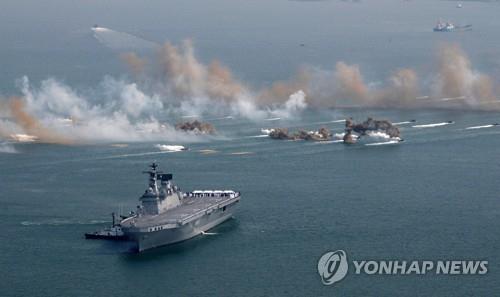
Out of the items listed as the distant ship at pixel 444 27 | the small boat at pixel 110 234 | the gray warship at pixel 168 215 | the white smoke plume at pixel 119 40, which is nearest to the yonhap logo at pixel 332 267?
the gray warship at pixel 168 215

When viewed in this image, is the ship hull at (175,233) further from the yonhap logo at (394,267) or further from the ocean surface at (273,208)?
the yonhap logo at (394,267)

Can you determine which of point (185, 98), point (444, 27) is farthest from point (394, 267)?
point (444, 27)

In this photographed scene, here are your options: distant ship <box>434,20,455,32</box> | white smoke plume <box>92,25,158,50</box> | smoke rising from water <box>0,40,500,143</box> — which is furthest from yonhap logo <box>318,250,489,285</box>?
distant ship <box>434,20,455,32</box>

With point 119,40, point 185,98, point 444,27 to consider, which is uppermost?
point 444,27

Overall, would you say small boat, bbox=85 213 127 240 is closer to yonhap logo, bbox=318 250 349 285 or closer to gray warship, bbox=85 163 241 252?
gray warship, bbox=85 163 241 252

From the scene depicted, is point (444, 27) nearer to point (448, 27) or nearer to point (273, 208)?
point (448, 27)

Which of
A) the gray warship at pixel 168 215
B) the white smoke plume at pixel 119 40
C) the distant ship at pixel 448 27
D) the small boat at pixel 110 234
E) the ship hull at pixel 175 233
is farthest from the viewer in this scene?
the distant ship at pixel 448 27

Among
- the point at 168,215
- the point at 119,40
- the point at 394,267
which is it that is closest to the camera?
the point at 394,267

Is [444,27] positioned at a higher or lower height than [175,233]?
higher
